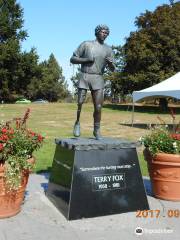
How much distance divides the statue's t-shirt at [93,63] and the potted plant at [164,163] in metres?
1.29

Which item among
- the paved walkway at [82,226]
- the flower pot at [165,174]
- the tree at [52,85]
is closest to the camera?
the paved walkway at [82,226]

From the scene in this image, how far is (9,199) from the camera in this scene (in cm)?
506

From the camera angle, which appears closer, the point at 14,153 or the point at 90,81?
the point at 14,153

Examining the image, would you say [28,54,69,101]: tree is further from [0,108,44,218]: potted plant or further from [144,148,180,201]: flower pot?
[0,108,44,218]: potted plant

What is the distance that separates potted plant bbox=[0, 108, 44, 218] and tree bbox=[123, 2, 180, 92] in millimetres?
29978

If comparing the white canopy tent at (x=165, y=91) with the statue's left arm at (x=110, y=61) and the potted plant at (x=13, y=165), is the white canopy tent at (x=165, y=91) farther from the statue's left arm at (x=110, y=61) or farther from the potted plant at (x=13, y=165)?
the potted plant at (x=13, y=165)

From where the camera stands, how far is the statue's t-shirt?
6023 millimetres

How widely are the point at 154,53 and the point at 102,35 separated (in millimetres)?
30856

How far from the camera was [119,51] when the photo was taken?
134 feet

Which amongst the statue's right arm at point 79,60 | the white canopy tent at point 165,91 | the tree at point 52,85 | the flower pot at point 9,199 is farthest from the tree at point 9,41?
the flower pot at point 9,199

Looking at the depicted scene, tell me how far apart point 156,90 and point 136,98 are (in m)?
1.62

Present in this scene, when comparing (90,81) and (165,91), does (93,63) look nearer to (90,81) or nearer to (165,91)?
(90,81)
